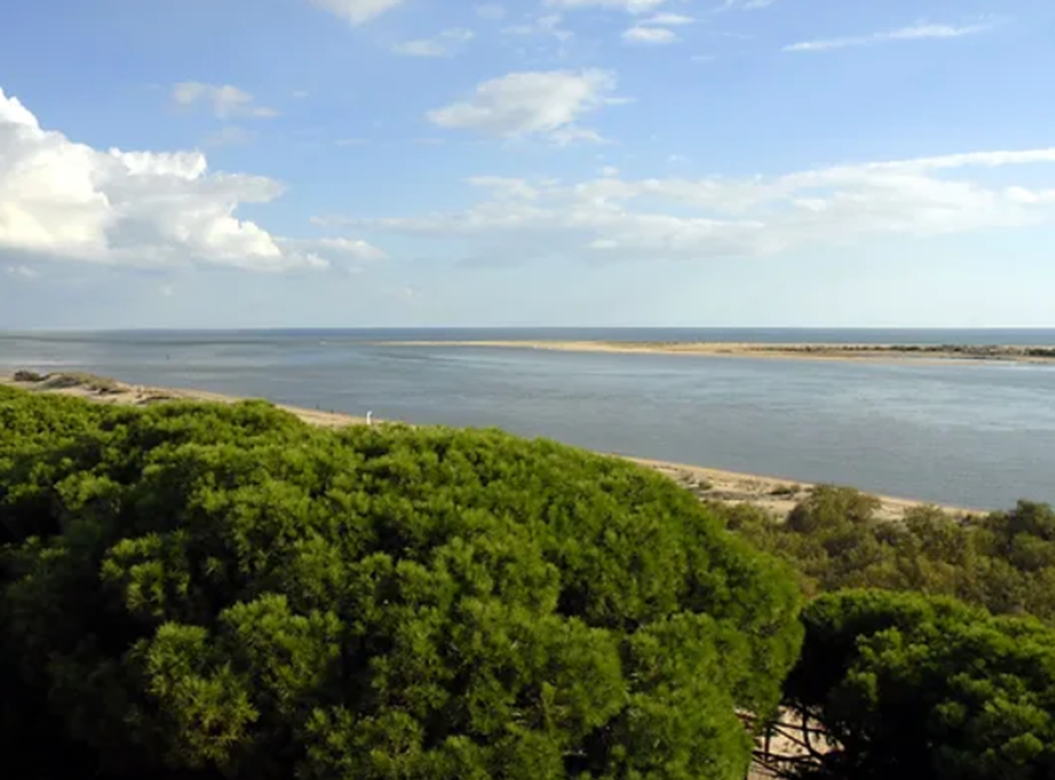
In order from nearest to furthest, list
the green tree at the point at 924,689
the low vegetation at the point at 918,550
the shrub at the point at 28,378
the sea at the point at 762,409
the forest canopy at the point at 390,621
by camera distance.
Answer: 1. the forest canopy at the point at 390,621
2. the green tree at the point at 924,689
3. the low vegetation at the point at 918,550
4. the sea at the point at 762,409
5. the shrub at the point at 28,378

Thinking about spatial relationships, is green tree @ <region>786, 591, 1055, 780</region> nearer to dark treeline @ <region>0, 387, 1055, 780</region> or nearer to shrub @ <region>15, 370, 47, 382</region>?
dark treeline @ <region>0, 387, 1055, 780</region>

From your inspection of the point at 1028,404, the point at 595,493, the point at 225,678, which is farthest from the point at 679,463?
the point at 1028,404

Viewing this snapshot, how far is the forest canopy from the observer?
205 inches

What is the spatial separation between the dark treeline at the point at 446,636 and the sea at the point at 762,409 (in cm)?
1804

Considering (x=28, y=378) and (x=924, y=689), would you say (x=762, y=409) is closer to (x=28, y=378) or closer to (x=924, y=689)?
(x=924, y=689)

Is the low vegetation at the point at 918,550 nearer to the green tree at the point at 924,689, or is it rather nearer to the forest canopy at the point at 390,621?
the green tree at the point at 924,689

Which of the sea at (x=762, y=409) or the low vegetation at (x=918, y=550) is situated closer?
the low vegetation at (x=918, y=550)

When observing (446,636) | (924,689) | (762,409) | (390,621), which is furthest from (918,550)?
(762,409)

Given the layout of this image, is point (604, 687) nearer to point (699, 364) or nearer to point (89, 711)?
point (89, 711)

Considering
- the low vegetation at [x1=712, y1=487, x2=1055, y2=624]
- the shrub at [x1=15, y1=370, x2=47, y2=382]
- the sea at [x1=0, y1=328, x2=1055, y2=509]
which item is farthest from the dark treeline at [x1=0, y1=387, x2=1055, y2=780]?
the shrub at [x1=15, y1=370, x2=47, y2=382]

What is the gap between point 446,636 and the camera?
5.30 metres

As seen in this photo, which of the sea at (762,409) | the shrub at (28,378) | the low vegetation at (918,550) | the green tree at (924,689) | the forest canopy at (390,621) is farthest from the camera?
the shrub at (28,378)

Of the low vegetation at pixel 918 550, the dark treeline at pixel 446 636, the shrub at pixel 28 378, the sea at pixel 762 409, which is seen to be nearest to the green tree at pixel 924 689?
the dark treeline at pixel 446 636

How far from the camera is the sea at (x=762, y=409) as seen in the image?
27.8 metres
